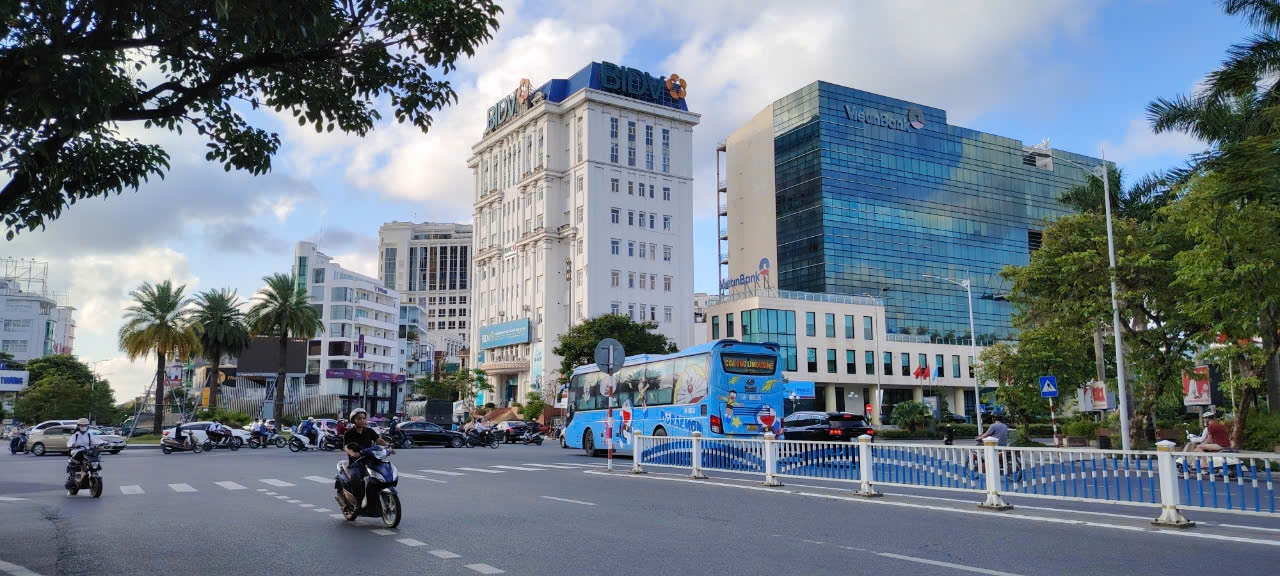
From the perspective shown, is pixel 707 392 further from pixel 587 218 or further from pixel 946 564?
pixel 587 218

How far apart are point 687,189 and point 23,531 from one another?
3308 inches

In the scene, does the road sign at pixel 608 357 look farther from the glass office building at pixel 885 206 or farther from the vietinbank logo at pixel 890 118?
the vietinbank logo at pixel 890 118

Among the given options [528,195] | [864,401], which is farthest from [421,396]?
[864,401]

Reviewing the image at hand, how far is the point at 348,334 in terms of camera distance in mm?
111750

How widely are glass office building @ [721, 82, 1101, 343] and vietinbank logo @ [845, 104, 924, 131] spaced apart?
14 centimetres

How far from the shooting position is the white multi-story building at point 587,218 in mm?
86438

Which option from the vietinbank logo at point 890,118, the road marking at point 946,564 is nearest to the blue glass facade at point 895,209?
the vietinbank logo at point 890,118

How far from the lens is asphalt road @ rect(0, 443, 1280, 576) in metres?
8.43

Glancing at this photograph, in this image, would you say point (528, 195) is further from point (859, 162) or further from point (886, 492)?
point (886, 492)

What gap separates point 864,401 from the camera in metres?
86.1

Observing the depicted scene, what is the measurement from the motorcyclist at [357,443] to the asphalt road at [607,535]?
51 cm

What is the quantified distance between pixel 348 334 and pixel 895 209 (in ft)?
222

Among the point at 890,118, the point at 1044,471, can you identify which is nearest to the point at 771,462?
the point at 1044,471

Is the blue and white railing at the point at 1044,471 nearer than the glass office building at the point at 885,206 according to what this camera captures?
Yes
